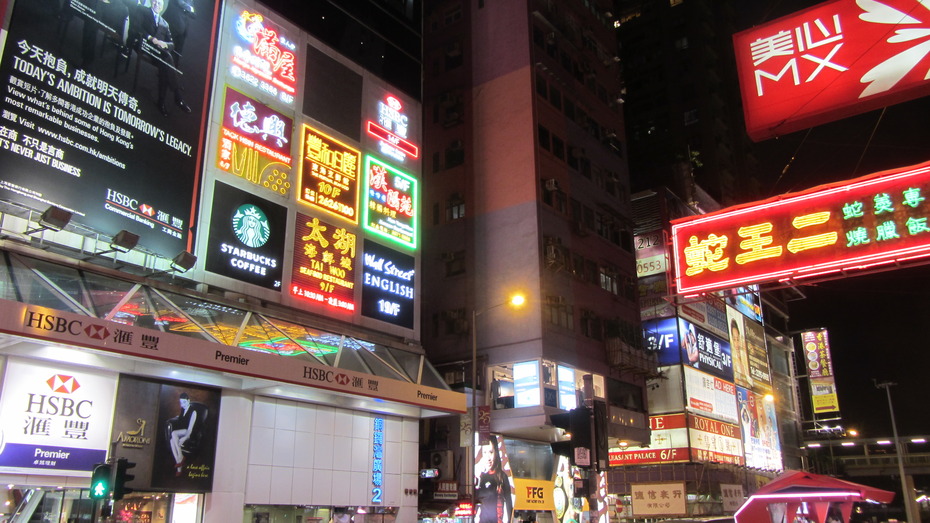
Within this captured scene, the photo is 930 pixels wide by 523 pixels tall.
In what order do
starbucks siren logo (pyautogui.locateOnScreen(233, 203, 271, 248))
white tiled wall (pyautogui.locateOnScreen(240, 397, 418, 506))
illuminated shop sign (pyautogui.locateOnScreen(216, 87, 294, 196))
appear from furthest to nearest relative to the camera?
illuminated shop sign (pyautogui.locateOnScreen(216, 87, 294, 196)) → starbucks siren logo (pyautogui.locateOnScreen(233, 203, 271, 248)) → white tiled wall (pyautogui.locateOnScreen(240, 397, 418, 506))

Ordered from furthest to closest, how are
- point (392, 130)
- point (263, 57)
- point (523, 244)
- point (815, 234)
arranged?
point (523, 244) → point (392, 130) → point (263, 57) → point (815, 234)

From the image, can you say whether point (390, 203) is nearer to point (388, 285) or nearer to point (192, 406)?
point (388, 285)

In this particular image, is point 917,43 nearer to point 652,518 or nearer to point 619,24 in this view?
point 652,518

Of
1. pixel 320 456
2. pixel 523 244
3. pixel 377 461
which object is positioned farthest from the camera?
pixel 523 244

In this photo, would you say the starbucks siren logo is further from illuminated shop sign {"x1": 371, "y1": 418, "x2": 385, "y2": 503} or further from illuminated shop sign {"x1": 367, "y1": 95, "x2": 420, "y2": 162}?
illuminated shop sign {"x1": 371, "y1": 418, "x2": 385, "y2": 503}

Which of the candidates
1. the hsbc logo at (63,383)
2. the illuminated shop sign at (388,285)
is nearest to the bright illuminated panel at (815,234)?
the illuminated shop sign at (388,285)

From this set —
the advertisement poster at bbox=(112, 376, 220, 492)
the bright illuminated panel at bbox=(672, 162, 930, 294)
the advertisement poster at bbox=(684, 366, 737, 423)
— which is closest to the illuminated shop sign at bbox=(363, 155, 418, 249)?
the advertisement poster at bbox=(112, 376, 220, 492)

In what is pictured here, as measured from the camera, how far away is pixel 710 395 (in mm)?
49406

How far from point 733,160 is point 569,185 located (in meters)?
53.7

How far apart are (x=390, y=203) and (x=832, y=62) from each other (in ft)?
59.0

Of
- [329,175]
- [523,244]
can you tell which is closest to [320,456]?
[329,175]

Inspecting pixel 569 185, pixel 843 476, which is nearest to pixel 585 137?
pixel 569 185

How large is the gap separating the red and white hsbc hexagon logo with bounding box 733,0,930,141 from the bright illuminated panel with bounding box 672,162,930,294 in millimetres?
3480

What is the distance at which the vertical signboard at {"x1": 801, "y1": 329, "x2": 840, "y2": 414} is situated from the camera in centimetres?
6444
